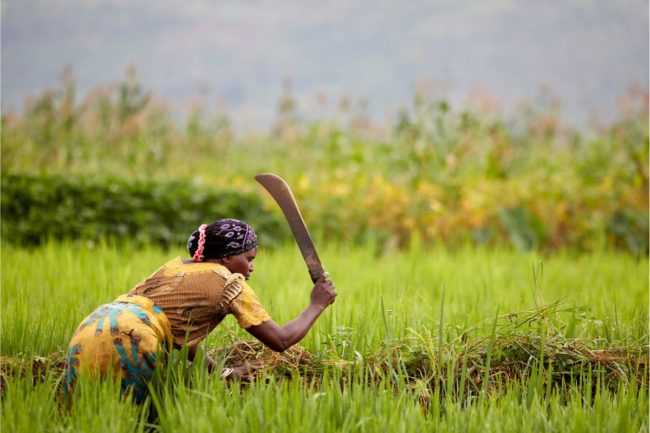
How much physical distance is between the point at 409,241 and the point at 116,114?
14.2 ft

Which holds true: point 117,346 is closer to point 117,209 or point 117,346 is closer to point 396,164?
point 117,209

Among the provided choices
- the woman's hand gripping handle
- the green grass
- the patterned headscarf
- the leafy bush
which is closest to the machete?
the woman's hand gripping handle

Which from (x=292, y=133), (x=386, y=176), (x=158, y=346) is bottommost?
(x=158, y=346)

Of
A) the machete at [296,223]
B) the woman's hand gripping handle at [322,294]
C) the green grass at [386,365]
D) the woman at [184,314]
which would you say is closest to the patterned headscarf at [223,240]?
the woman at [184,314]

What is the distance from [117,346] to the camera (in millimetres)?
2729

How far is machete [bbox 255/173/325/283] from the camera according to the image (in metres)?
2.90

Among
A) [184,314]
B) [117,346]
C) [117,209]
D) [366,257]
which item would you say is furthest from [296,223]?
[117,209]

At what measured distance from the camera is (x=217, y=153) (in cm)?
1077

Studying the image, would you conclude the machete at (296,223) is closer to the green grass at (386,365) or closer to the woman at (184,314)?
the woman at (184,314)

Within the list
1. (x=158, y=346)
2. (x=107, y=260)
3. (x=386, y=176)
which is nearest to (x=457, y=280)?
(x=107, y=260)

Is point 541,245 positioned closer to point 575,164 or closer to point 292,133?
point 575,164

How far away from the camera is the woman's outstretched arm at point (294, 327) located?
9.10 ft

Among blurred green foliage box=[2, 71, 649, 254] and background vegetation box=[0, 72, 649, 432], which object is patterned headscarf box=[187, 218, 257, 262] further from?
blurred green foliage box=[2, 71, 649, 254]

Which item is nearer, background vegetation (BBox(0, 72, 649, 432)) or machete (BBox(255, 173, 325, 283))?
background vegetation (BBox(0, 72, 649, 432))
